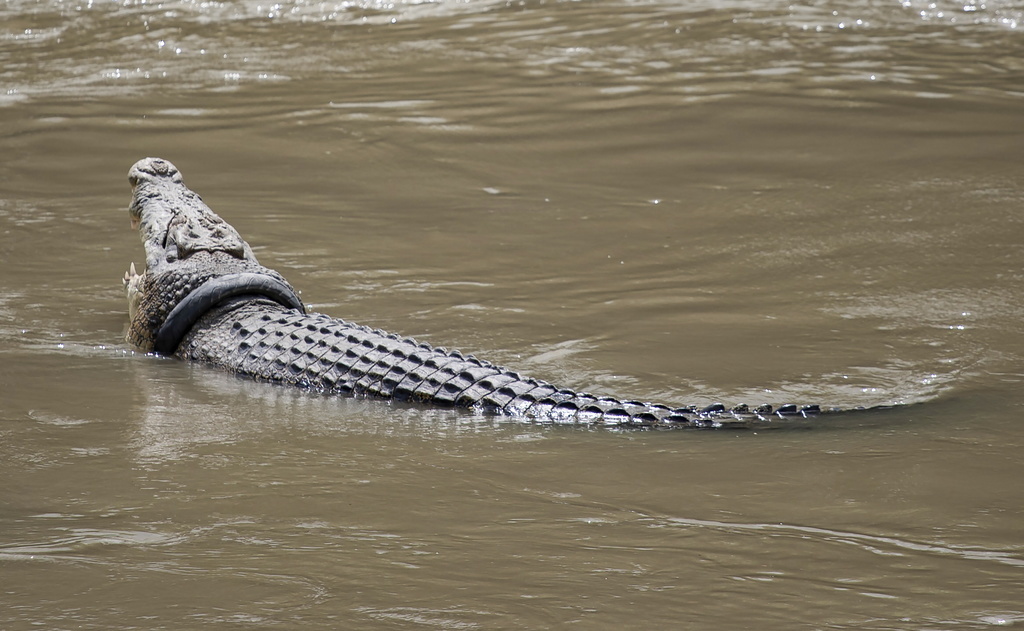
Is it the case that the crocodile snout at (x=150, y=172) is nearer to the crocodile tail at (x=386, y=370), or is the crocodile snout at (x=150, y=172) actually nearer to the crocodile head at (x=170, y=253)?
the crocodile head at (x=170, y=253)

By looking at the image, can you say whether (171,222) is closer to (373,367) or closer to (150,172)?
(150,172)

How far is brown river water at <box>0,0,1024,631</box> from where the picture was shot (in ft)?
9.52

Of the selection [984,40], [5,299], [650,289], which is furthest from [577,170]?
[984,40]

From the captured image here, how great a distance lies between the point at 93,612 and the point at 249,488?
0.83 metres

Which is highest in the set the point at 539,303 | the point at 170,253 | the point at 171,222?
the point at 171,222

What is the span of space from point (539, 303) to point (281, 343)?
4.41 feet

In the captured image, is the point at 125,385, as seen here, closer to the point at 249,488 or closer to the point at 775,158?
the point at 249,488

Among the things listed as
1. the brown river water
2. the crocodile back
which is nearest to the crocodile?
the crocodile back

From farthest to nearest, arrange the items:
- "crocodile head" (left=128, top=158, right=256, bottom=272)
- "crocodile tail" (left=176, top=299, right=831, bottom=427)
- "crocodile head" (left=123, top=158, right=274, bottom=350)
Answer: "crocodile head" (left=128, top=158, right=256, bottom=272) → "crocodile head" (left=123, top=158, right=274, bottom=350) → "crocodile tail" (left=176, top=299, right=831, bottom=427)

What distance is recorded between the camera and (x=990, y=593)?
2.82 m

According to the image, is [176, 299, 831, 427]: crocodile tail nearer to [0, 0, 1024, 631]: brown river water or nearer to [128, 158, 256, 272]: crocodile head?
[0, 0, 1024, 631]: brown river water

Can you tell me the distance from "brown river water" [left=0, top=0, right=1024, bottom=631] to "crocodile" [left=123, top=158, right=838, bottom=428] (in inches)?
4.4

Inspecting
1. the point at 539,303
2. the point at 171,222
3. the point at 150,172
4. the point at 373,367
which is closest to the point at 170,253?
the point at 171,222

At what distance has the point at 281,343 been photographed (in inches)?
191
